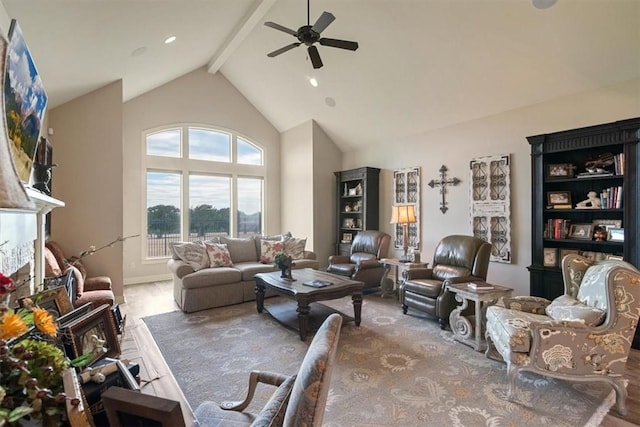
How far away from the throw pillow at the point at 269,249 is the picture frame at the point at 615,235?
433cm

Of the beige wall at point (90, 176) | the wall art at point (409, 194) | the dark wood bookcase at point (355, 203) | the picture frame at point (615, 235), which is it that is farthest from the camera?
the dark wood bookcase at point (355, 203)

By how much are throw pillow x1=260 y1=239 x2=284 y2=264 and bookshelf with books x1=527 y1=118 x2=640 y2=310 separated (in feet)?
12.0

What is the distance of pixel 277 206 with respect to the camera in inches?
308

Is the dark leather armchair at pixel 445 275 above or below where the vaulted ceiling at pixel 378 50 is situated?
below

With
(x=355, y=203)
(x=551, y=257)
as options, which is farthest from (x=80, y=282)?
(x=551, y=257)

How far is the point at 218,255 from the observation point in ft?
15.9

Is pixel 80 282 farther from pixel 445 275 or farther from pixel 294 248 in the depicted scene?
pixel 445 275

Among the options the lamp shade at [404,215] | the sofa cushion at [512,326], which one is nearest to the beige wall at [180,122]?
the lamp shade at [404,215]

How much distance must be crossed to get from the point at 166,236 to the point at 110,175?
2.14m

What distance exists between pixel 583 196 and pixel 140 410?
16.1 ft

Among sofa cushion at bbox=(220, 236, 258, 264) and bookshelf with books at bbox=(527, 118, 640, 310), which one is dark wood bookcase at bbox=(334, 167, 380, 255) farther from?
bookshelf with books at bbox=(527, 118, 640, 310)

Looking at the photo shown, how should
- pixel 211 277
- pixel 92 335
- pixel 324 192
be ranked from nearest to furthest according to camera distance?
1. pixel 92 335
2. pixel 211 277
3. pixel 324 192

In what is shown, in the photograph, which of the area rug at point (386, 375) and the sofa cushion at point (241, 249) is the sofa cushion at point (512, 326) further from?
the sofa cushion at point (241, 249)

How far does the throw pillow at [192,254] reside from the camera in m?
4.59
